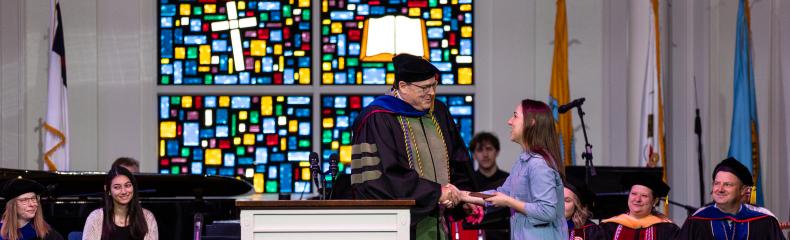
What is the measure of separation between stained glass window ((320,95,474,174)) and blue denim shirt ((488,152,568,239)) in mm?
6983

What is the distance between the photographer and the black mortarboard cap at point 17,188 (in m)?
7.89

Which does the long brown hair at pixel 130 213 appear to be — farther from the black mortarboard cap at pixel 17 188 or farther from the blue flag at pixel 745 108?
the blue flag at pixel 745 108

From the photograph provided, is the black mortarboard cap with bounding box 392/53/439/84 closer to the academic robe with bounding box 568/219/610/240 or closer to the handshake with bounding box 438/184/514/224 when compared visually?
the handshake with bounding box 438/184/514/224

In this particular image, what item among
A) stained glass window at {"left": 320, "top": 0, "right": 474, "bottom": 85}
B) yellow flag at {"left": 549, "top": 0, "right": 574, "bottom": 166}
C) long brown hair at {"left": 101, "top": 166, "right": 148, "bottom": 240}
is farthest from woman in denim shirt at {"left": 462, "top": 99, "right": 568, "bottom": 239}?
stained glass window at {"left": 320, "top": 0, "right": 474, "bottom": 85}

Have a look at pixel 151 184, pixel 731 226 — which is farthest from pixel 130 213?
pixel 731 226

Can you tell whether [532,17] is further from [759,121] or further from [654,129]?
[759,121]

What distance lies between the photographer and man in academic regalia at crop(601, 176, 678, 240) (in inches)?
296

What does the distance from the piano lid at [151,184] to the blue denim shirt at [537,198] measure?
4.08m

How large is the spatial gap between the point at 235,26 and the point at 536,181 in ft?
25.4

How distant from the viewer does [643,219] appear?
761 cm

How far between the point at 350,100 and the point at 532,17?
2021 mm

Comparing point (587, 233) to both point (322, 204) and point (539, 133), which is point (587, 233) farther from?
point (322, 204)

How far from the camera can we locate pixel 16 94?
12.5 m

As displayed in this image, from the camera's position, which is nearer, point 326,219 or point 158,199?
point 326,219
